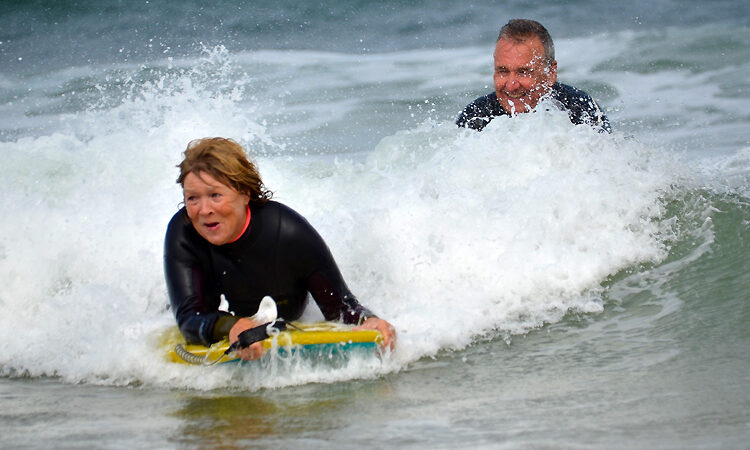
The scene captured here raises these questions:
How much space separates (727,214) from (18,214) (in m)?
4.64

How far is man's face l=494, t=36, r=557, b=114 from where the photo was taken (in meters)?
6.11

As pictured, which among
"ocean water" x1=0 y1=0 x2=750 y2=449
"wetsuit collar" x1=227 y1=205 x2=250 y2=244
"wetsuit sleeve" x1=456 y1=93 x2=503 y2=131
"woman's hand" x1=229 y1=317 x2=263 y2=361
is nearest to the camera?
"ocean water" x1=0 y1=0 x2=750 y2=449

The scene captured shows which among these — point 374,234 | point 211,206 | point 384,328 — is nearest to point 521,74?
point 374,234

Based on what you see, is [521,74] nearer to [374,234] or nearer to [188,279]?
[374,234]

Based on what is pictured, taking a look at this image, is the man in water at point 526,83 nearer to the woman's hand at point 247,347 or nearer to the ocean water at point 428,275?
the ocean water at point 428,275

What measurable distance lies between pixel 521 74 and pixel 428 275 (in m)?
1.68

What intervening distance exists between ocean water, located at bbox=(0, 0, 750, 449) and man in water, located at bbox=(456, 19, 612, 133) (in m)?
0.12

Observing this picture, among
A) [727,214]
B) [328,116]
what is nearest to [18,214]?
[727,214]

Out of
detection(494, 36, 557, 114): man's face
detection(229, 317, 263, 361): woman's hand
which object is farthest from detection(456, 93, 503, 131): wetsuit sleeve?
detection(229, 317, 263, 361): woman's hand

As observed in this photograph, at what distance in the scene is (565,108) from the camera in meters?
6.37

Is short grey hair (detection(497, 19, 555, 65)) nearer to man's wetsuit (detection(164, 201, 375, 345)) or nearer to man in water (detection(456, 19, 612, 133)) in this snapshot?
man in water (detection(456, 19, 612, 133))

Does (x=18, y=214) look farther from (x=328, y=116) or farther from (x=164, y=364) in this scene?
(x=328, y=116)

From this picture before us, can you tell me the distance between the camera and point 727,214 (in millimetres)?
6082

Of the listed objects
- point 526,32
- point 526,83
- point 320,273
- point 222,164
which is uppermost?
point 526,32
